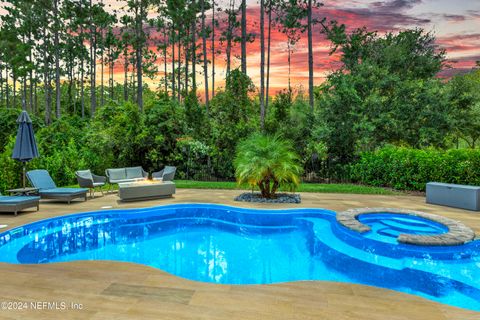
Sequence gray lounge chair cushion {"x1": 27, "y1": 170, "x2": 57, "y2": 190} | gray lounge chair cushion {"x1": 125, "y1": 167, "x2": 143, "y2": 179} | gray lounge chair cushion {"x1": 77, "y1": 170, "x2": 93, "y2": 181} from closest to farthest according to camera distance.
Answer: gray lounge chair cushion {"x1": 27, "y1": 170, "x2": 57, "y2": 190} → gray lounge chair cushion {"x1": 77, "y1": 170, "x2": 93, "y2": 181} → gray lounge chair cushion {"x1": 125, "y1": 167, "x2": 143, "y2": 179}

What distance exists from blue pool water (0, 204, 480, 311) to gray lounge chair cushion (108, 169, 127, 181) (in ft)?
11.4

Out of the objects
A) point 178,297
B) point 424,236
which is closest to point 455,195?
point 424,236

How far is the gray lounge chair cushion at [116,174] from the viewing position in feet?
38.4

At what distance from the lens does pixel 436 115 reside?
15.3m

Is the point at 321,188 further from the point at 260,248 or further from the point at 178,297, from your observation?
the point at 178,297

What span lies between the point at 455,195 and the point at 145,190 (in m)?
8.99

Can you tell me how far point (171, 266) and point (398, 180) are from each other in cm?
973

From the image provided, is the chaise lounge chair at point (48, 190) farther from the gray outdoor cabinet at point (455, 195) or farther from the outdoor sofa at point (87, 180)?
the gray outdoor cabinet at point (455, 195)

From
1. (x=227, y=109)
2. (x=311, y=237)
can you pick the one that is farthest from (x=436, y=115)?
(x=311, y=237)

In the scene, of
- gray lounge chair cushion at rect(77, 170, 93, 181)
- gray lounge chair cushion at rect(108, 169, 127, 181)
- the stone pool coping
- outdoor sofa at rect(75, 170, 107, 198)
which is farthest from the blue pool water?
gray lounge chair cushion at rect(108, 169, 127, 181)

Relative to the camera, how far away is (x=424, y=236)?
5.89m

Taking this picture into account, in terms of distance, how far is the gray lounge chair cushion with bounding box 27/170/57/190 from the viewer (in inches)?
373

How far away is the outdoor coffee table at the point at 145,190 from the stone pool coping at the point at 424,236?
5.41 metres

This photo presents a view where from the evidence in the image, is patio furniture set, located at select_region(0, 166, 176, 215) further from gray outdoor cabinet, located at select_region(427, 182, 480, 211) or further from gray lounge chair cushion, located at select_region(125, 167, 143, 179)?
gray outdoor cabinet, located at select_region(427, 182, 480, 211)
